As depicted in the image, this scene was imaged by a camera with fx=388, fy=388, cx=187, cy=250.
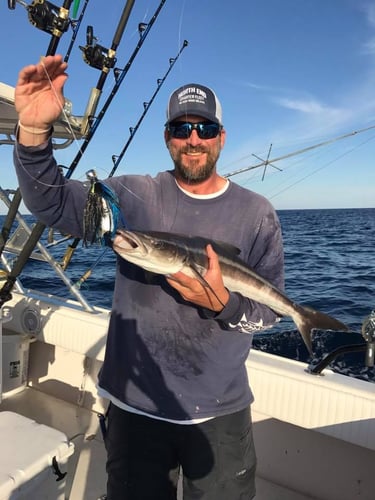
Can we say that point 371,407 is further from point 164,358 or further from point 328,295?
point 328,295

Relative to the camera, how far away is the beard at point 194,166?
2549 millimetres

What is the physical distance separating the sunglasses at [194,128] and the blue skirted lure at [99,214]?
1.97 feet

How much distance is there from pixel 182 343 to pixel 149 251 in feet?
2.22

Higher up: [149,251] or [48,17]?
[48,17]

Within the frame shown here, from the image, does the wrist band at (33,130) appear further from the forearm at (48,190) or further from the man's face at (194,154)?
the man's face at (194,154)

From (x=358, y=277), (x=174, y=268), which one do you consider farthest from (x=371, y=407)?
(x=358, y=277)

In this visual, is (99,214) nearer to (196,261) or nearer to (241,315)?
(196,261)

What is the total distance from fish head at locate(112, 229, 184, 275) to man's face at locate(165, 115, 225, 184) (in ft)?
1.72

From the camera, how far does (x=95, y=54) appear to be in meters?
3.75

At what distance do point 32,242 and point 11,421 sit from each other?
5.38 feet

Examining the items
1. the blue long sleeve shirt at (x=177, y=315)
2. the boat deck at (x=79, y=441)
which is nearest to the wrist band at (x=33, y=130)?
the blue long sleeve shirt at (x=177, y=315)

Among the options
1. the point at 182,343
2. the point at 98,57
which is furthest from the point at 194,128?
the point at 98,57

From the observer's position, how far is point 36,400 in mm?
5238

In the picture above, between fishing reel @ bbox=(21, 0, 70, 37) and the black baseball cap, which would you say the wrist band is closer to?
the black baseball cap
